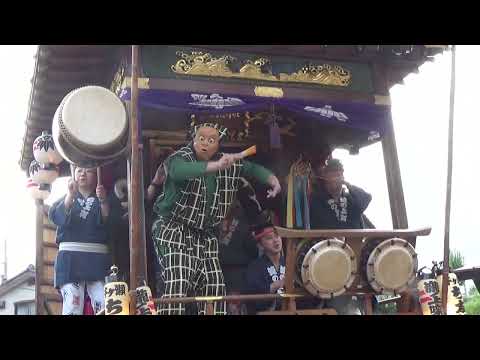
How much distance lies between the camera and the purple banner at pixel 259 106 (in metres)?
5.55

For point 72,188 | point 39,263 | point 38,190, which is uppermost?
point 38,190

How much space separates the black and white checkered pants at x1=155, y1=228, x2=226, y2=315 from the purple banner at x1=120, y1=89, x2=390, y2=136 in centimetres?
124

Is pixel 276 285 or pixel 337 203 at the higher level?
pixel 337 203

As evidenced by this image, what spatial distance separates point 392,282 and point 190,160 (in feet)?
6.97

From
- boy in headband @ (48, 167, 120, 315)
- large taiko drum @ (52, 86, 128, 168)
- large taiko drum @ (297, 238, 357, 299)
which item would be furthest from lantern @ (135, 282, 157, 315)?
boy in headband @ (48, 167, 120, 315)

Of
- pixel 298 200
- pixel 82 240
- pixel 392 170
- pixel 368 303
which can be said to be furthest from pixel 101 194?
pixel 392 170

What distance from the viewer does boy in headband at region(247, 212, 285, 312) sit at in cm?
597

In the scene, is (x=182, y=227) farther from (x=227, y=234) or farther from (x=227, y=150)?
(x=227, y=150)

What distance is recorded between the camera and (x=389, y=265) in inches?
201

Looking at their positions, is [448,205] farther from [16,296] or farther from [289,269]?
[16,296]

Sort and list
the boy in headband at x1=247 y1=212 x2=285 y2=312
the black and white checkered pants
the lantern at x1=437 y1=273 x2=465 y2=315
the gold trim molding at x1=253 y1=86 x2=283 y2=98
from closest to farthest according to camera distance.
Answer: the lantern at x1=437 y1=273 x2=465 y2=315, the black and white checkered pants, the gold trim molding at x1=253 y1=86 x2=283 y2=98, the boy in headband at x1=247 y1=212 x2=285 y2=312

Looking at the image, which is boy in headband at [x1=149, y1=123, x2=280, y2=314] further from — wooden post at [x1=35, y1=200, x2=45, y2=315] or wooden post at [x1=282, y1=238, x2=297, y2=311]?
wooden post at [x1=35, y1=200, x2=45, y2=315]

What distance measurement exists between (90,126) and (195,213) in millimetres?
1303

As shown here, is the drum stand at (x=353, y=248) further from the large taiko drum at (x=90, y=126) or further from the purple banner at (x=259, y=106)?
the large taiko drum at (x=90, y=126)
